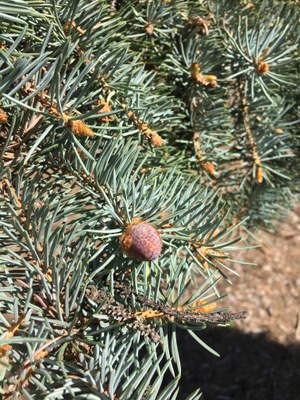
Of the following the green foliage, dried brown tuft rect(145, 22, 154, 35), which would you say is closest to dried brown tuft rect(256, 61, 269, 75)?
the green foliage

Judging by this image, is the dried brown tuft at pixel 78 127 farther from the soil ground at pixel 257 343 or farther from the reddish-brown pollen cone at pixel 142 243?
the soil ground at pixel 257 343

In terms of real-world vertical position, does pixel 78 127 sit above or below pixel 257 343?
above

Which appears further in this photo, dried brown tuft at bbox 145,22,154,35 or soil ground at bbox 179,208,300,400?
soil ground at bbox 179,208,300,400

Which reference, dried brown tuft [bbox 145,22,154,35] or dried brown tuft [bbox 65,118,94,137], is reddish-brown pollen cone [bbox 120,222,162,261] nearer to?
dried brown tuft [bbox 65,118,94,137]

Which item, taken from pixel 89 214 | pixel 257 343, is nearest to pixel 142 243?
pixel 89 214

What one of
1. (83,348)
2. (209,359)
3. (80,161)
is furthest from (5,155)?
(209,359)

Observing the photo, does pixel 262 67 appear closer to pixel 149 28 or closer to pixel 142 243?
pixel 149 28
